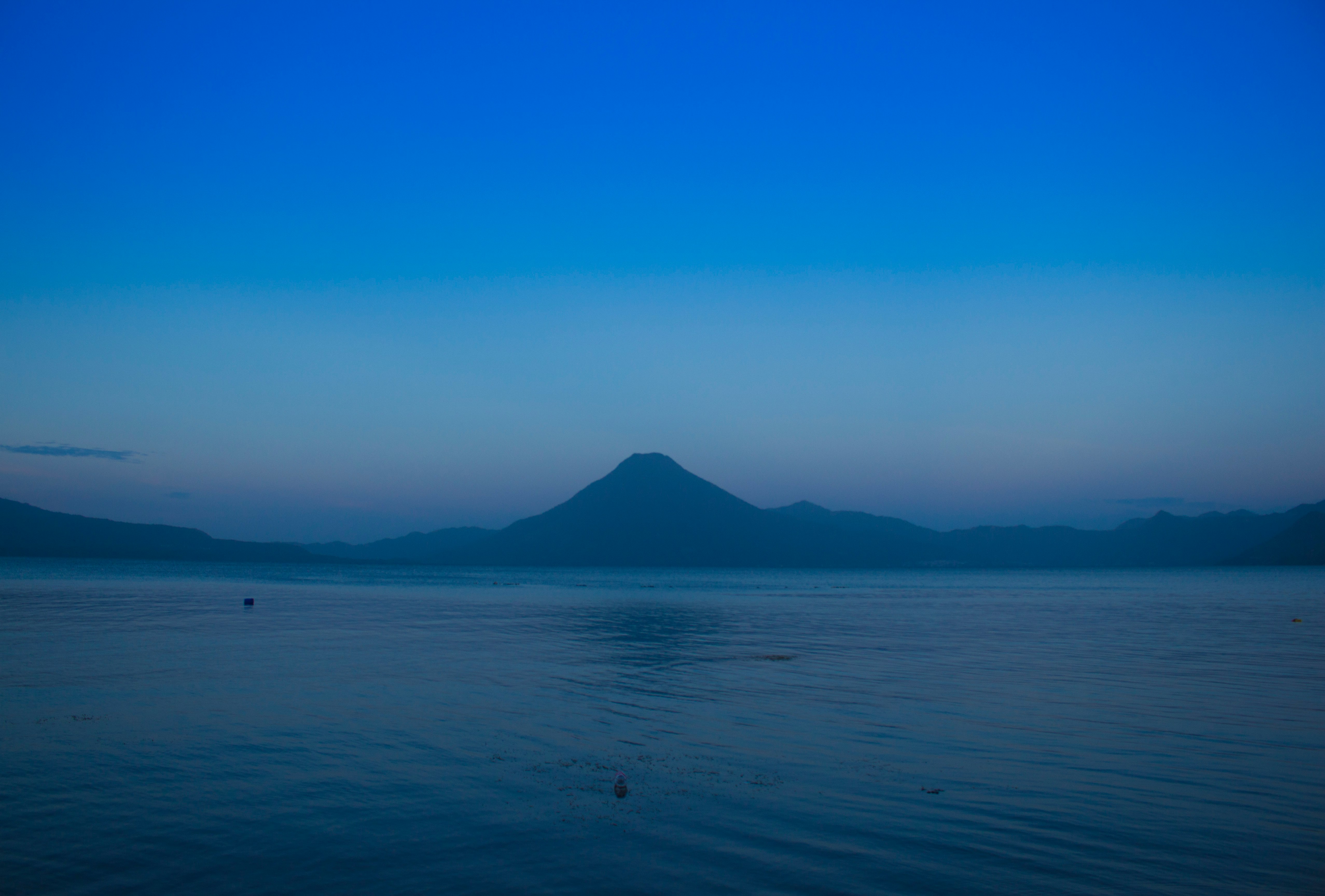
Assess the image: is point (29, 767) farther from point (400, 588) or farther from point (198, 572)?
point (198, 572)

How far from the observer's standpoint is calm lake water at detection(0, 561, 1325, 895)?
12336 mm

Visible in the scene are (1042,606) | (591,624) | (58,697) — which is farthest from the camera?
(1042,606)

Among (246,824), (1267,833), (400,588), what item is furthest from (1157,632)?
(400,588)

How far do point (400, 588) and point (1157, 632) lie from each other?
105 m

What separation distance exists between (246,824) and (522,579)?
573 ft

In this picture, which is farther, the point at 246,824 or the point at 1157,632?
the point at 1157,632

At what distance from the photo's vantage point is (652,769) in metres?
17.7

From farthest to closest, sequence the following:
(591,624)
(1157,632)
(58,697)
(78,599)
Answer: (78,599) < (591,624) < (1157,632) < (58,697)

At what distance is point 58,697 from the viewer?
2491cm

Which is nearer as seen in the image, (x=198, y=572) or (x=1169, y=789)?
(x=1169, y=789)

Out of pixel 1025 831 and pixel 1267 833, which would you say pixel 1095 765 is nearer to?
pixel 1267 833

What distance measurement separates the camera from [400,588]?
125m

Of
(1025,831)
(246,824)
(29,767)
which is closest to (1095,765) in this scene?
(1025,831)

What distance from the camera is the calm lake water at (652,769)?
12336 mm
